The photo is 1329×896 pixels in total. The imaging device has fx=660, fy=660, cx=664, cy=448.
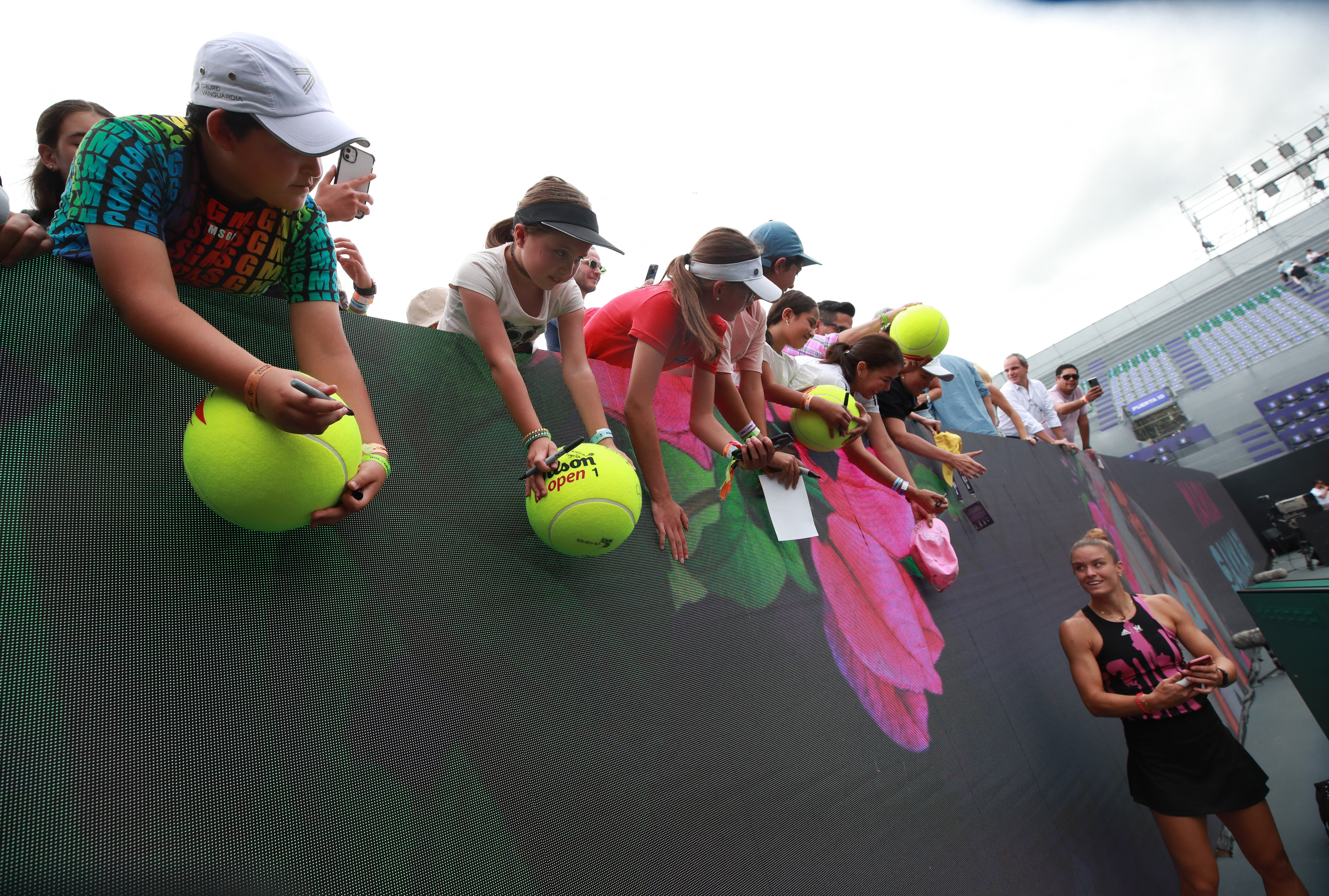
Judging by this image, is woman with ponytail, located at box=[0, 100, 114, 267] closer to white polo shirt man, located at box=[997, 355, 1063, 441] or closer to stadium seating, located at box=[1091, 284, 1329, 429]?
white polo shirt man, located at box=[997, 355, 1063, 441]

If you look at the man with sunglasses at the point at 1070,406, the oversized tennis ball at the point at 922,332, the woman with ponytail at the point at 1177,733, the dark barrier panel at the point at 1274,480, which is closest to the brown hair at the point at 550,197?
the oversized tennis ball at the point at 922,332

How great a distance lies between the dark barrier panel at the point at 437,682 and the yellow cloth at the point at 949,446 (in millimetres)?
1459

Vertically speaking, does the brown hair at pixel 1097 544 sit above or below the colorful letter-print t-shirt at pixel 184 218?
below

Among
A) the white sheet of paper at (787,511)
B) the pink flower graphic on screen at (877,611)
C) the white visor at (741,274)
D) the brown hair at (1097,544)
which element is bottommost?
the brown hair at (1097,544)

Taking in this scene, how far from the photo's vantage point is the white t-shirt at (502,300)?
2.03 metres

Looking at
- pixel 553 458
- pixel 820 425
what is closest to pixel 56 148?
pixel 553 458

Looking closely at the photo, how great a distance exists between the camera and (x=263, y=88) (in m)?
1.20

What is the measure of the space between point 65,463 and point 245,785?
0.67m

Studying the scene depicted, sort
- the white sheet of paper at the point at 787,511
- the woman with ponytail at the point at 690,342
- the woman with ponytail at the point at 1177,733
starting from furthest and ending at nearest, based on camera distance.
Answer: the woman with ponytail at the point at 1177,733 < the white sheet of paper at the point at 787,511 < the woman with ponytail at the point at 690,342

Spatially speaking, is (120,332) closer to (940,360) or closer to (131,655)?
(131,655)

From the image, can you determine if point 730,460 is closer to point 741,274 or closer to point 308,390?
point 741,274

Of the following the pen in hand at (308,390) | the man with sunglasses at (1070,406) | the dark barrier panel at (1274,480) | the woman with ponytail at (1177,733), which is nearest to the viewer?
the pen in hand at (308,390)

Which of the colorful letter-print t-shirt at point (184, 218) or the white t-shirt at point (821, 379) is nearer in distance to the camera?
the colorful letter-print t-shirt at point (184, 218)

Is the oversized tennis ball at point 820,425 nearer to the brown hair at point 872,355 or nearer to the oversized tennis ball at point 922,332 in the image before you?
the brown hair at point 872,355
